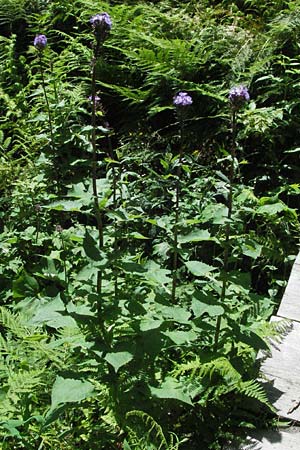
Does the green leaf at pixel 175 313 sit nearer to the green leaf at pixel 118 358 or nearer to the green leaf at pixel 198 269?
the green leaf at pixel 198 269

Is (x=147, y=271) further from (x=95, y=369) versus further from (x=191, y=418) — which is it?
(x=191, y=418)

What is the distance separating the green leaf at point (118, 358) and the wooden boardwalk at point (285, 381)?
609mm

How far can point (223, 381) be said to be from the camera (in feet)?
8.30

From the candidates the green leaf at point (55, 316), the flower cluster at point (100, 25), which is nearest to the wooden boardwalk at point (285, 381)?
the green leaf at point (55, 316)

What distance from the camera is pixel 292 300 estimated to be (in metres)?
3.14

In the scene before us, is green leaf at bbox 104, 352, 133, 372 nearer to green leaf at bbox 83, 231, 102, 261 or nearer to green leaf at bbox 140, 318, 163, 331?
green leaf at bbox 140, 318, 163, 331

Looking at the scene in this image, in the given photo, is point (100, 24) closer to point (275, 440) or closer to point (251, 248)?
point (251, 248)

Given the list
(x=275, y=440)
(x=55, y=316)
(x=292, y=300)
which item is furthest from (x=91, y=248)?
(x=292, y=300)

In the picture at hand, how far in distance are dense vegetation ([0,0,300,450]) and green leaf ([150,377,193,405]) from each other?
12 millimetres

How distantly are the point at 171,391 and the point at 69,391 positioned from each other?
0.41 m

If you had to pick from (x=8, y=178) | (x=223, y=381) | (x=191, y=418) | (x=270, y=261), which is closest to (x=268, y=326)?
(x=223, y=381)

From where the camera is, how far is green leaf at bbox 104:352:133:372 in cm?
218

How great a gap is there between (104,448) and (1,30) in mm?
4938

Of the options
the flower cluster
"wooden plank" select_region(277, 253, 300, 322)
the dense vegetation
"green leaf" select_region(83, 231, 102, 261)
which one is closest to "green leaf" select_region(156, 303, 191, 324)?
the dense vegetation
